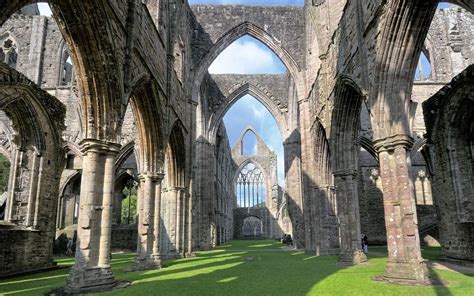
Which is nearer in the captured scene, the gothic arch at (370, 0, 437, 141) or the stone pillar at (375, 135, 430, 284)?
the stone pillar at (375, 135, 430, 284)

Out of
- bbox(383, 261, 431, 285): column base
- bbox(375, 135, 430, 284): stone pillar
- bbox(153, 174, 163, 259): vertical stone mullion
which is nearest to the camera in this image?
bbox(383, 261, 431, 285): column base

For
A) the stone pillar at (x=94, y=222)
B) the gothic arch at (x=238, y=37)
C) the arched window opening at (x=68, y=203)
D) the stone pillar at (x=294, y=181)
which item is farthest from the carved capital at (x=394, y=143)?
the arched window opening at (x=68, y=203)

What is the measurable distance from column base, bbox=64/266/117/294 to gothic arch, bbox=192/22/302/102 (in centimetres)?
1251

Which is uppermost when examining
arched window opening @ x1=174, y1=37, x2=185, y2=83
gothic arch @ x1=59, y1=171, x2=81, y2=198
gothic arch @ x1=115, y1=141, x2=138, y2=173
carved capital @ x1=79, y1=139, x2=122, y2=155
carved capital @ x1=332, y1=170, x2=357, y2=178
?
arched window opening @ x1=174, y1=37, x2=185, y2=83

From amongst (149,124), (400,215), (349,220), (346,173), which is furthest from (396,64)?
(149,124)

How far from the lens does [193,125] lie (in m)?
16.6

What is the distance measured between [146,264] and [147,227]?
105cm

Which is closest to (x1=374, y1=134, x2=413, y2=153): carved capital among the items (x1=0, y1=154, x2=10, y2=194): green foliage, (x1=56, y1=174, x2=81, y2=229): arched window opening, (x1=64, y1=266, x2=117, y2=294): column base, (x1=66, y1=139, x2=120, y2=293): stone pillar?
(x1=66, y1=139, x2=120, y2=293): stone pillar

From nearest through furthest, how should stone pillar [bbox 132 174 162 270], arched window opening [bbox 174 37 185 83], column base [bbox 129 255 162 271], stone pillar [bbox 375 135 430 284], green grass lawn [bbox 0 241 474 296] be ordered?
green grass lawn [bbox 0 241 474 296], stone pillar [bbox 375 135 430 284], column base [bbox 129 255 162 271], stone pillar [bbox 132 174 162 270], arched window opening [bbox 174 37 185 83]

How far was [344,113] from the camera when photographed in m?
11.2

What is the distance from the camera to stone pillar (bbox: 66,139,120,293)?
6.52m

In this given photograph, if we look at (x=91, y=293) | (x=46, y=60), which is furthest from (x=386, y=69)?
(x=46, y=60)

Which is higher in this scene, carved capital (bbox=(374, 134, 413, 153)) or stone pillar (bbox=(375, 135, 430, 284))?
carved capital (bbox=(374, 134, 413, 153))

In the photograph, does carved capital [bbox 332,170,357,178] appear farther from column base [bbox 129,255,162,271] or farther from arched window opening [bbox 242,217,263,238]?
arched window opening [bbox 242,217,263,238]
